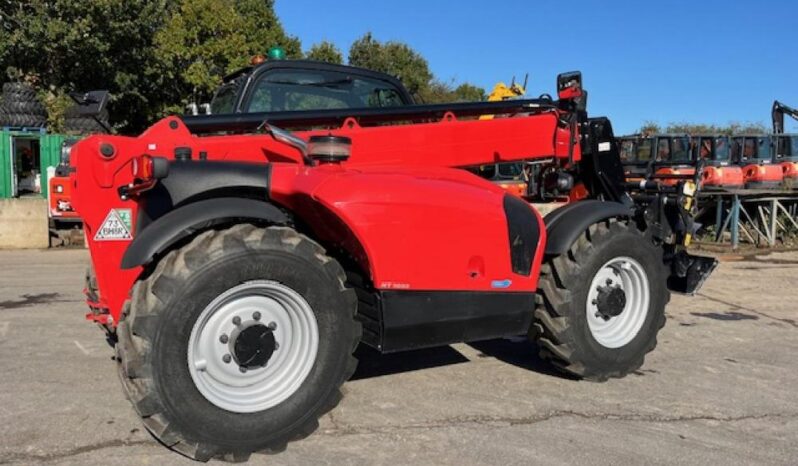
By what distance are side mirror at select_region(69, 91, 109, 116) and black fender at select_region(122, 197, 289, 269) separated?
0.98m

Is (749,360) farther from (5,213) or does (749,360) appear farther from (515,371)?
(5,213)

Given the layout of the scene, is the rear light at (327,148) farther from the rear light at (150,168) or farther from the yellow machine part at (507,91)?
the yellow machine part at (507,91)

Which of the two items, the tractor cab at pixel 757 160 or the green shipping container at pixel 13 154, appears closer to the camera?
the green shipping container at pixel 13 154

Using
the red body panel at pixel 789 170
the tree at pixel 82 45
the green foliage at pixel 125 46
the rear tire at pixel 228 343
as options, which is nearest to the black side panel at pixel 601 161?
the rear tire at pixel 228 343

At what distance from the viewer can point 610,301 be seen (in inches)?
190

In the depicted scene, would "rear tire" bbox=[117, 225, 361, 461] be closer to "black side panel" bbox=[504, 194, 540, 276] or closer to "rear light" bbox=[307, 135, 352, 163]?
"rear light" bbox=[307, 135, 352, 163]

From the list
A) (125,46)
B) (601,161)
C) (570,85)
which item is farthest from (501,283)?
(125,46)

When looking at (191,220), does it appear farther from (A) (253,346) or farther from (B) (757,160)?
(B) (757,160)

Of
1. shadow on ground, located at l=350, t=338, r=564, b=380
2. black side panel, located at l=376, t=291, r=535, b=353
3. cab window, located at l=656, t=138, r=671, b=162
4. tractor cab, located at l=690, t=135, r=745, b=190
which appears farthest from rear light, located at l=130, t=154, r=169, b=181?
cab window, located at l=656, t=138, r=671, b=162

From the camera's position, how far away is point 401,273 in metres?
3.80

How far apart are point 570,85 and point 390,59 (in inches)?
1439

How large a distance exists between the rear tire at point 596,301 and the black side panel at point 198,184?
7.09ft

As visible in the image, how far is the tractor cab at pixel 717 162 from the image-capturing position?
15375mm

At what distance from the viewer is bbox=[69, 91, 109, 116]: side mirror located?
13.1ft
